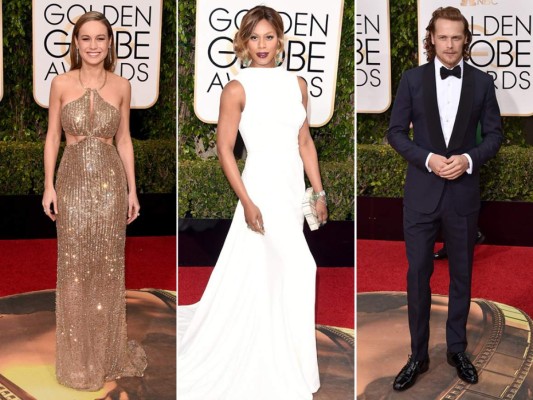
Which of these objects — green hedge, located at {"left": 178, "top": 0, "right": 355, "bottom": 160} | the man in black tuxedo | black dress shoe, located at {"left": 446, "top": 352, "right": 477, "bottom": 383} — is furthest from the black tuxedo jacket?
black dress shoe, located at {"left": 446, "top": 352, "right": 477, "bottom": 383}

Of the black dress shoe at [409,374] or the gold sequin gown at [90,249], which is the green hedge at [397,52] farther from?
the gold sequin gown at [90,249]

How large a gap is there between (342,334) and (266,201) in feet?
3.24

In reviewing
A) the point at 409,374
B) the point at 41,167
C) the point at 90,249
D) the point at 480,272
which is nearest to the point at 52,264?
the point at 41,167

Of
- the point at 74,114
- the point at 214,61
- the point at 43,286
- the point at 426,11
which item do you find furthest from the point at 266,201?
the point at 43,286

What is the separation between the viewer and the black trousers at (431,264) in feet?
12.7

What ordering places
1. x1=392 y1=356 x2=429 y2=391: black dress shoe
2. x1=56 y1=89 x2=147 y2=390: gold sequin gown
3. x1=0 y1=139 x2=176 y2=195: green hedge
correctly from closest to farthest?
1. x1=56 y1=89 x2=147 y2=390: gold sequin gown
2. x1=392 y1=356 x2=429 y2=391: black dress shoe
3. x1=0 y1=139 x2=176 y2=195: green hedge

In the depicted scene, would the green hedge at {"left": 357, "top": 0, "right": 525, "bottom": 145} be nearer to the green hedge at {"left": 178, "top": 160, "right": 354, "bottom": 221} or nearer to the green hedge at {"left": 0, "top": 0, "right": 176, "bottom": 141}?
the green hedge at {"left": 178, "top": 160, "right": 354, "bottom": 221}

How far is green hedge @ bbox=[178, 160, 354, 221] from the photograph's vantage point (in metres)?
4.05

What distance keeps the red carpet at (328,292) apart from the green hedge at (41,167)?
555mm

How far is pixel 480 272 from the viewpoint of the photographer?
5395 mm

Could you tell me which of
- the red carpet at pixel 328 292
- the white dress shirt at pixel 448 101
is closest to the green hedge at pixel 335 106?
the white dress shirt at pixel 448 101

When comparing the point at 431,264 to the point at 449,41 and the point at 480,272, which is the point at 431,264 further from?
the point at 480,272

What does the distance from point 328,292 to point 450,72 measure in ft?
4.50

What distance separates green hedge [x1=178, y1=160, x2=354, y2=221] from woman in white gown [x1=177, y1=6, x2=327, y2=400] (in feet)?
1.10
